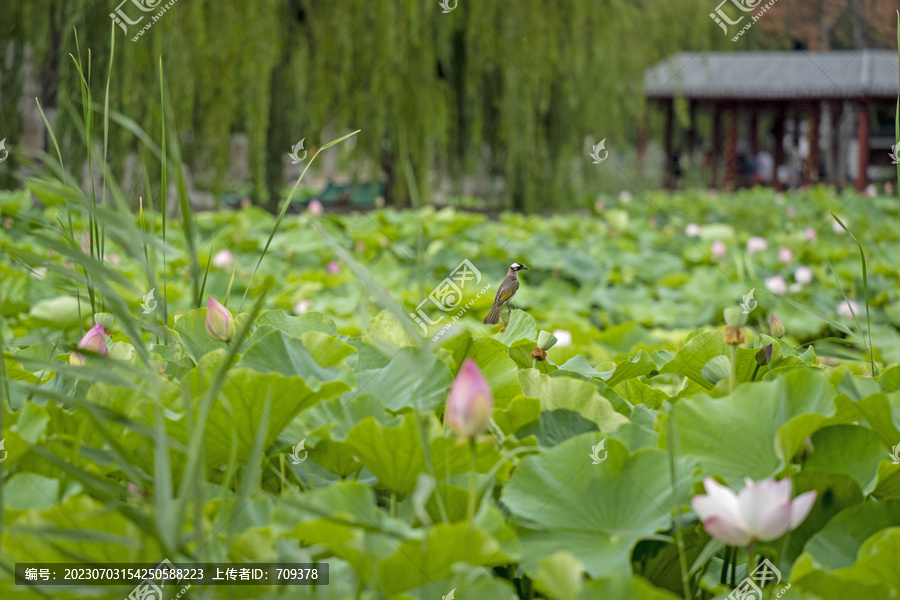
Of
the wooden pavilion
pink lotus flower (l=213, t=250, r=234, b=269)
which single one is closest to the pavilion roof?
the wooden pavilion

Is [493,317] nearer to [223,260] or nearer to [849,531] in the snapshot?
[849,531]

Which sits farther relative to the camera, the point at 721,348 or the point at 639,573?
the point at 721,348

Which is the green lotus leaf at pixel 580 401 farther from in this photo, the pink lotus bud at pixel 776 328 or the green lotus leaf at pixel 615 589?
the pink lotus bud at pixel 776 328

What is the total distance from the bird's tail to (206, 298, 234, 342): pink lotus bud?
14.6 inches

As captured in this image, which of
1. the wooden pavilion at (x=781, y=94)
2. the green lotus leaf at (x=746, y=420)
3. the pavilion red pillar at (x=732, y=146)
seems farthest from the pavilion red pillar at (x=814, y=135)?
the green lotus leaf at (x=746, y=420)

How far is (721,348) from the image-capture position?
81 cm

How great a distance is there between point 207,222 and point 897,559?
3832mm

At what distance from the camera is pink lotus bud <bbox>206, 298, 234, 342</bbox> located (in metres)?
0.67

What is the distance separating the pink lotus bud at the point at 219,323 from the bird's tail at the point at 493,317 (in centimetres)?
37

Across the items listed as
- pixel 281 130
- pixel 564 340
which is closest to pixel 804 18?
pixel 281 130

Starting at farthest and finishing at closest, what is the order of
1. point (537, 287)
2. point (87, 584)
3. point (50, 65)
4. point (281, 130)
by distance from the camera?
1. point (50, 65)
2. point (281, 130)
3. point (537, 287)
4. point (87, 584)

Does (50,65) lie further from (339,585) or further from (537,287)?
(339,585)

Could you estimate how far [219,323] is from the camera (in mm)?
682

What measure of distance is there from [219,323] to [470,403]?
305 mm
